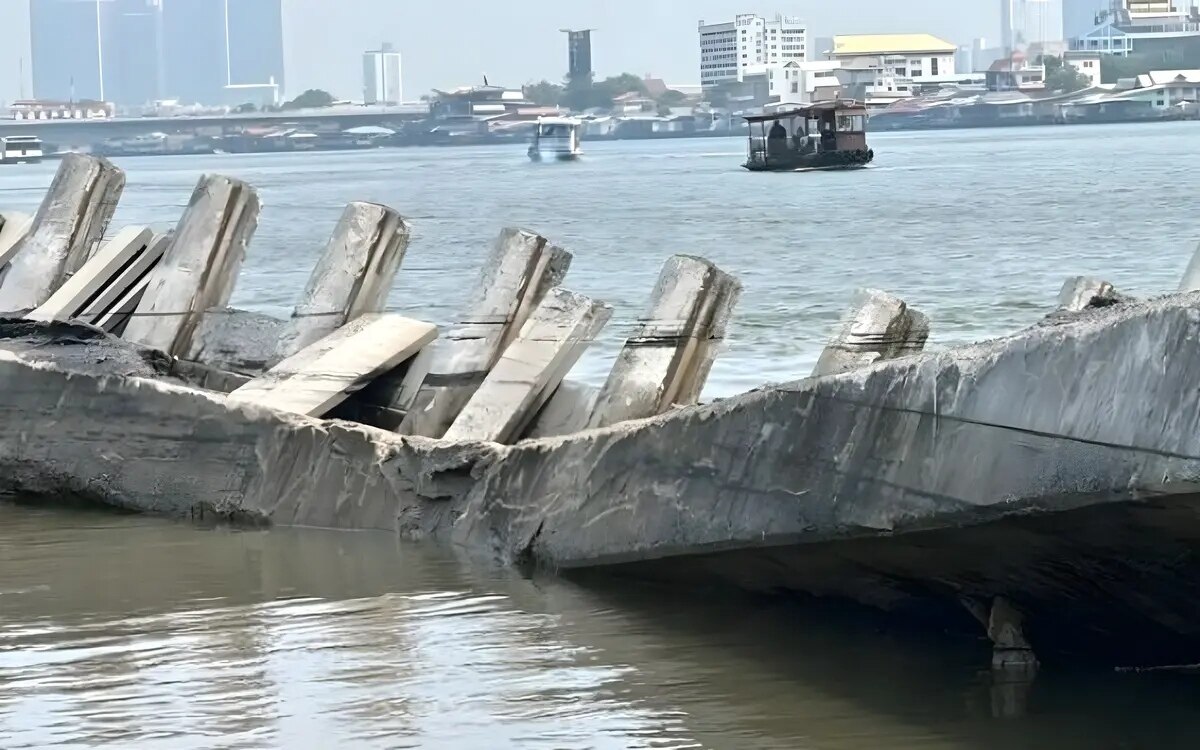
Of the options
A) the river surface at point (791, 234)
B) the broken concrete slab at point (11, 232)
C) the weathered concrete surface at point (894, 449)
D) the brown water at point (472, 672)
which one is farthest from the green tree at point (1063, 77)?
the weathered concrete surface at point (894, 449)

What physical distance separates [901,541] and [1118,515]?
0.59m

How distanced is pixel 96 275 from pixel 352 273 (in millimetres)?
1511

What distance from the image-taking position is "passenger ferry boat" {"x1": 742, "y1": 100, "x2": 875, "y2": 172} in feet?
236

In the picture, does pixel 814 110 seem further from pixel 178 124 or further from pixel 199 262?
pixel 178 124

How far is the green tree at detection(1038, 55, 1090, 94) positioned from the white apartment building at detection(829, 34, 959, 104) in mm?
12410

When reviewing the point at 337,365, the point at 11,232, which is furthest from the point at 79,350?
the point at 11,232

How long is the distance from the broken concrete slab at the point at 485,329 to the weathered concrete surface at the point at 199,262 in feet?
4.45

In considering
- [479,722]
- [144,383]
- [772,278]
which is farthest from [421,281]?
[479,722]

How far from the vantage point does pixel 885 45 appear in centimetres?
18512

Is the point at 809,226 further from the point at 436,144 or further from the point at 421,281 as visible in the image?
the point at 436,144

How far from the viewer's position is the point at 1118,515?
12.1 feet

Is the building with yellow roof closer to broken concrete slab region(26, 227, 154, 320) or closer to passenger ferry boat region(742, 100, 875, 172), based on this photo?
passenger ferry boat region(742, 100, 875, 172)

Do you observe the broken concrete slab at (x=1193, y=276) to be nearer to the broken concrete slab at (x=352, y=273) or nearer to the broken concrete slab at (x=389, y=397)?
the broken concrete slab at (x=389, y=397)

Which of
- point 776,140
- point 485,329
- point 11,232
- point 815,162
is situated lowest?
point 485,329
